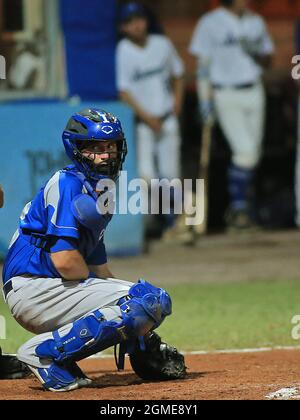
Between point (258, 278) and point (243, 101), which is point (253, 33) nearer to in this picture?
point (243, 101)

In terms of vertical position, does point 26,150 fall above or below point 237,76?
below

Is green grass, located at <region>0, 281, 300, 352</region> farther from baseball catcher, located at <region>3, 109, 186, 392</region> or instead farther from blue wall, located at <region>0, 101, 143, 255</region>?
baseball catcher, located at <region>3, 109, 186, 392</region>

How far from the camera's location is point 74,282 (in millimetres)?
5961

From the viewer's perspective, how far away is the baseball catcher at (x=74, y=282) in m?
5.78

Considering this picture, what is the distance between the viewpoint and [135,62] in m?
12.6

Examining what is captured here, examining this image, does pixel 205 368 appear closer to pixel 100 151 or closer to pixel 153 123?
pixel 100 151

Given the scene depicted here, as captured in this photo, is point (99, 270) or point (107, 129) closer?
point (107, 129)

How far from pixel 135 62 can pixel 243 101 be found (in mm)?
1265

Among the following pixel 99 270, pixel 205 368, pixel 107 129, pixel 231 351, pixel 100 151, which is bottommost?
pixel 231 351

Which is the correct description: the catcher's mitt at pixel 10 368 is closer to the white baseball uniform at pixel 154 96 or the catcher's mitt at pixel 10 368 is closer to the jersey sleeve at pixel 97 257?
the jersey sleeve at pixel 97 257

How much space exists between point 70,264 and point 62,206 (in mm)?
280

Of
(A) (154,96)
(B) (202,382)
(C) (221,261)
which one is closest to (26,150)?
(A) (154,96)

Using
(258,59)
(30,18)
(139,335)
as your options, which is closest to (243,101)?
(258,59)

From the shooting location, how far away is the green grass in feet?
26.1
